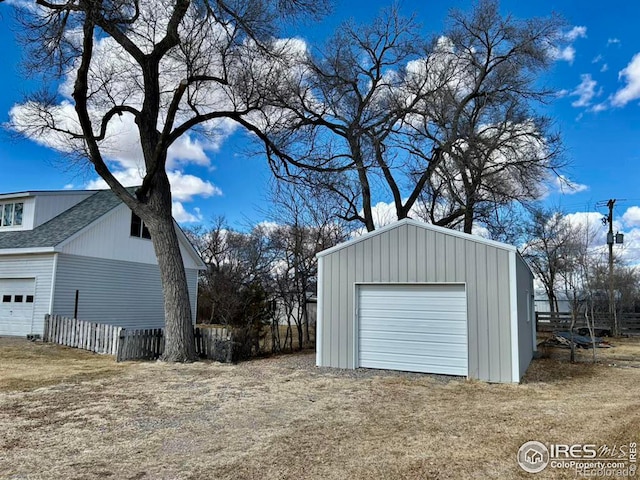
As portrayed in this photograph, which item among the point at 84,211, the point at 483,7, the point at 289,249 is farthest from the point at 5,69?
the point at 483,7

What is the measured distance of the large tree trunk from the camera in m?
10.6

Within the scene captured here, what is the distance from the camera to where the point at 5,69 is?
37.0 feet

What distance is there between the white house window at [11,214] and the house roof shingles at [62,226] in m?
0.44

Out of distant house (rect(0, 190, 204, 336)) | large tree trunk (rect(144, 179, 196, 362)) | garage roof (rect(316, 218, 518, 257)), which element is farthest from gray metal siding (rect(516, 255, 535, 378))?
distant house (rect(0, 190, 204, 336))

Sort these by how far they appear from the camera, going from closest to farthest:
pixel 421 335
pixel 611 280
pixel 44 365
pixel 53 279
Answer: pixel 421 335 → pixel 44 365 → pixel 53 279 → pixel 611 280

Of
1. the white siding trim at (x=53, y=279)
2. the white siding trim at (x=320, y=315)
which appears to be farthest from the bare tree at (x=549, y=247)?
the white siding trim at (x=53, y=279)

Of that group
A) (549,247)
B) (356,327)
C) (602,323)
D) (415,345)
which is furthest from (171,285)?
(549,247)

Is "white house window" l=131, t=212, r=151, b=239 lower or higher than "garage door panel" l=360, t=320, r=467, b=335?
higher

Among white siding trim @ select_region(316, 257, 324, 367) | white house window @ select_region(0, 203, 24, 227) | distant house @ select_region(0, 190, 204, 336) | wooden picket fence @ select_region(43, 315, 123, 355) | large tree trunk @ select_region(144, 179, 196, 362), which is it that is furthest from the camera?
white house window @ select_region(0, 203, 24, 227)

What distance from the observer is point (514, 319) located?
8.29 meters

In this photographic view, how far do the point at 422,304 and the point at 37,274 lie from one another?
1267 cm

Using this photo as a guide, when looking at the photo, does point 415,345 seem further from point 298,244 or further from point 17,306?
point 17,306

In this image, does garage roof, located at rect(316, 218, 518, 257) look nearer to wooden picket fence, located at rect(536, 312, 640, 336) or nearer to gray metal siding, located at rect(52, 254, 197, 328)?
gray metal siding, located at rect(52, 254, 197, 328)

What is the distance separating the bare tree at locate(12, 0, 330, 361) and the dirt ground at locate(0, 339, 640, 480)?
3391mm
